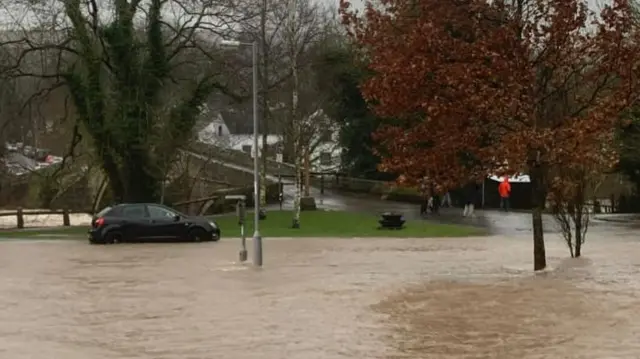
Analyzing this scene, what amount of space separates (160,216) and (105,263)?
28.0 feet

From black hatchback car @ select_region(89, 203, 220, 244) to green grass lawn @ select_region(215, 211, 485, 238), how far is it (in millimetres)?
2693

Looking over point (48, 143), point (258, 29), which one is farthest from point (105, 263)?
point (48, 143)

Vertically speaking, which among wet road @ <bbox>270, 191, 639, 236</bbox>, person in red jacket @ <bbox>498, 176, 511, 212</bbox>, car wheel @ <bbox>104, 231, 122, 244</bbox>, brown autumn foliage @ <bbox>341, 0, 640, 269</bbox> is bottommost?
car wheel @ <bbox>104, 231, 122, 244</bbox>

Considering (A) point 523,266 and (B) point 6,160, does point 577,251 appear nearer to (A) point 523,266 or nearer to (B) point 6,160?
(A) point 523,266

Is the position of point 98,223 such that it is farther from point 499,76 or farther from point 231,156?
point 231,156

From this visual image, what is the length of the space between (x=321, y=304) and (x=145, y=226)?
1873 cm

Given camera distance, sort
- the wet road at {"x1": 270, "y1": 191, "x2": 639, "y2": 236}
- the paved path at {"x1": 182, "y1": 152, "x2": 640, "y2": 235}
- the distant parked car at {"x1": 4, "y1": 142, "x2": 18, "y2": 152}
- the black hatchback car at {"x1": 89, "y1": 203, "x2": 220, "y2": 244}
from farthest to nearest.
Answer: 1. the distant parked car at {"x1": 4, "y1": 142, "x2": 18, "y2": 152}
2. the paved path at {"x1": 182, "y1": 152, "x2": 640, "y2": 235}
3. the wet road at {"x1": 270, "y1": 191, "x2": 639, "y2": 236}
4. the black hatchback car at {"x1": 89, "y1": 203, "x2": 220, "y2": 244}

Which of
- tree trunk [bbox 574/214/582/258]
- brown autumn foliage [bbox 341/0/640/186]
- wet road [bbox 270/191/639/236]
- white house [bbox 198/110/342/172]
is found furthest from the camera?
white house [bbox 198/110/342/172]

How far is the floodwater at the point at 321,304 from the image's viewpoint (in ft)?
48.6

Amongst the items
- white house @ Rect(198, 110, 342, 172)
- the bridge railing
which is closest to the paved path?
the bridge railing

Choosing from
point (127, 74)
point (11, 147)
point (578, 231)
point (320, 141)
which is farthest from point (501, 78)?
point (11, 147)

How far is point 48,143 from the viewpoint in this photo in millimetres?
72562

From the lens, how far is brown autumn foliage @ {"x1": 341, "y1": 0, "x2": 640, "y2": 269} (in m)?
23.2

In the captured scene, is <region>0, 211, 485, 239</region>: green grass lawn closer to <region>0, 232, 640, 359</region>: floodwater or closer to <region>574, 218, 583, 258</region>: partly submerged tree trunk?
<region>0, 232, 640, 359</region>: floodwater
